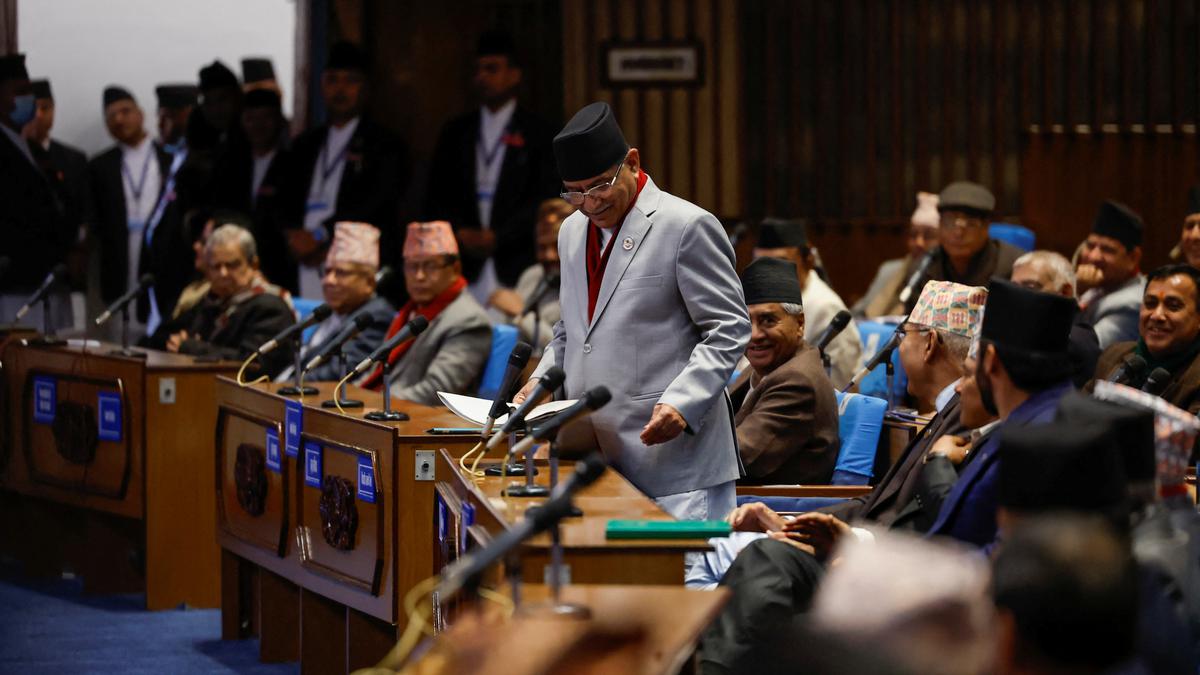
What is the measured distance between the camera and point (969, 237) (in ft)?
23.6

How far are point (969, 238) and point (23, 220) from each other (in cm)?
523

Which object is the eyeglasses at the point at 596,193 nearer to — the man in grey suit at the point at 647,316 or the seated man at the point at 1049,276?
the man in grey suit at the point at 647,316

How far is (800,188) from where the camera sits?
9.80 metres

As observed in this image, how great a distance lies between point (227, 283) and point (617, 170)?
3.81 meters

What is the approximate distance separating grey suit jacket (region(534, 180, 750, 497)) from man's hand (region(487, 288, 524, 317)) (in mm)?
3976

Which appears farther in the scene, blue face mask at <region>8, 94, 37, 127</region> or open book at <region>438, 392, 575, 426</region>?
blue face mask at <region>8, 94, 37, 127</region>

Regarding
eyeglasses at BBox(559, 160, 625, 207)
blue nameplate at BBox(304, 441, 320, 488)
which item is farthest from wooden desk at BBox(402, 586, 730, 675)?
blue nameplate at BBox(304, 441, 320, 488)

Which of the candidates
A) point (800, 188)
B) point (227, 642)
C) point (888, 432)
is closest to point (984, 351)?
point (888, 432)

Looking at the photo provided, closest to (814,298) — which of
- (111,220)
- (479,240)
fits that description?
(479,240)

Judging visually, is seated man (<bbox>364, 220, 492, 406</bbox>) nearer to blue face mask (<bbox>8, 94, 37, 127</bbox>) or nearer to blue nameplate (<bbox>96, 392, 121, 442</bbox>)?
blue nameplate (<bbox>96, 392, 121, 442</bbox>)

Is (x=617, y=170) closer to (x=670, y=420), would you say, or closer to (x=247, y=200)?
(x=670, y=420)

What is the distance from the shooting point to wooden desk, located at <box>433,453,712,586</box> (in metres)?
3.13

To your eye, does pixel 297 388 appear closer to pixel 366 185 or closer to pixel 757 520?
pixel 757 520

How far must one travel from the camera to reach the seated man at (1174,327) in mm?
5422
